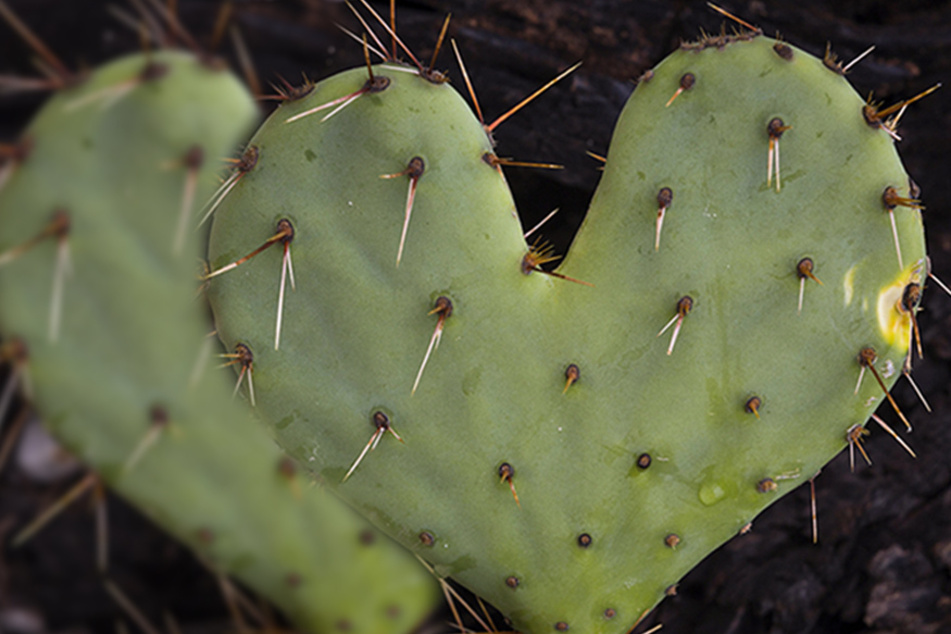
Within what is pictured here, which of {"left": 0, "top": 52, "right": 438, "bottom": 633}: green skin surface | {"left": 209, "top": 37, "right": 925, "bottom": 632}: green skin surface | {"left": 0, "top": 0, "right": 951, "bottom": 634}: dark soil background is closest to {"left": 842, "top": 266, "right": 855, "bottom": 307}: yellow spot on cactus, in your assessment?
{"left": 209, "top": 37, "right": 925, "bottom": 632}: green skin surface

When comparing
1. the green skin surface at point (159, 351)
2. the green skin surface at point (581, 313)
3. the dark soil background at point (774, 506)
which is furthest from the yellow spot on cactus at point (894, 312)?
the green skin surface at point (159, 351)

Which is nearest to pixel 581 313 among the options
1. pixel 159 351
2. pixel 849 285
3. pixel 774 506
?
pixel 849 285

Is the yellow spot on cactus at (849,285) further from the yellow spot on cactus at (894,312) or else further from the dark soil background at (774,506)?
the dark soil background at (774,506)

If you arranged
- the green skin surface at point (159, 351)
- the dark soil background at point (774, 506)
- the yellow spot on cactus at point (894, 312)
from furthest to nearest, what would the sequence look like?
the dark soil background at point (774, 506), the yellow spot on cactus at point (894, 312), the green skin surface at point (159, 351)

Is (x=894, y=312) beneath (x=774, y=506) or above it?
above

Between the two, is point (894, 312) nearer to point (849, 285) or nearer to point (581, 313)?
point (849, 285)

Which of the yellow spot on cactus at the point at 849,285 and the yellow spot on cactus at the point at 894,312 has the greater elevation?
the yellow spot on cactus at the point at 849,285

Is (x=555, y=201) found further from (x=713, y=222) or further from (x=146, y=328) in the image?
(x=146, y=328)
